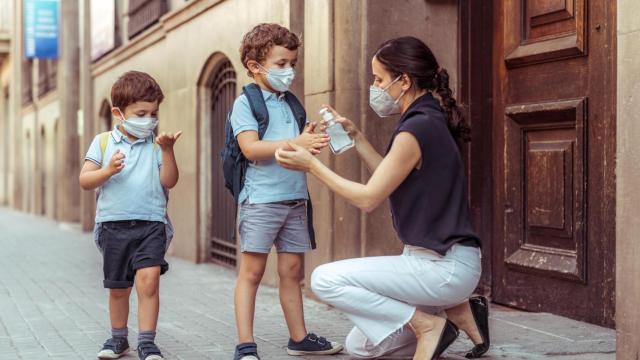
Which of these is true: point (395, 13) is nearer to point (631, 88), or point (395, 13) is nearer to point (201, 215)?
point (631, 88)

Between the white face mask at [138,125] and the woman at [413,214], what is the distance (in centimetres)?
103

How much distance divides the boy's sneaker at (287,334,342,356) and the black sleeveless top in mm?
1094

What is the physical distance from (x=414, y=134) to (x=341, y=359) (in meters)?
1.44

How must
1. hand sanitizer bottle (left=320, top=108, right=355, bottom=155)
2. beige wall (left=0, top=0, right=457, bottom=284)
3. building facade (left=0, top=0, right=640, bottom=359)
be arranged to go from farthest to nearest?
beige wall (left=0, top=0, right=457, bottom=284), building facade (left=0, top=0, right=640, bottom=359), hand sanitizer bottle (left=320, top=108, right=355, bottom=155)

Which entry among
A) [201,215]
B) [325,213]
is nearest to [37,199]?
[201,215]

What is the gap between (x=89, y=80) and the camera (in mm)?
18234

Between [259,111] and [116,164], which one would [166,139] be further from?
[259,111]

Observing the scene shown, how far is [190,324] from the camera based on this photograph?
6.59 meters

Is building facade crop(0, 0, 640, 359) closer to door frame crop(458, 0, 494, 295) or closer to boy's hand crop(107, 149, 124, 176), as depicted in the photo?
door frame crop(458, 0, 494, 295)

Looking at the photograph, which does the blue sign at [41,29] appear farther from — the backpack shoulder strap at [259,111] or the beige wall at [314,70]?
the backpack shoulder strap at [259,111]

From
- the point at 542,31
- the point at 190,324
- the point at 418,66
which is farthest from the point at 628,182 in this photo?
the point at 190,324

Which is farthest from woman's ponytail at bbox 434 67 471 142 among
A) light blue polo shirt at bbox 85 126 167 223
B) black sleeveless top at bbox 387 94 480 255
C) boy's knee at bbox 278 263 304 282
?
light blue polo shirt at bbox 85 126 167 223

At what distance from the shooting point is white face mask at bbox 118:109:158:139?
5.21m

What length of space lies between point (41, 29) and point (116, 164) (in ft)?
66.8
